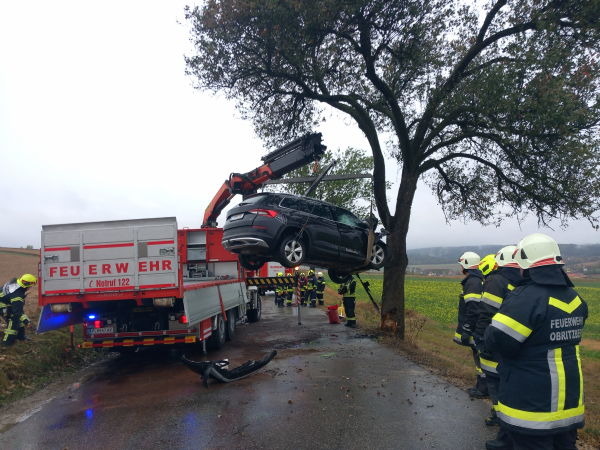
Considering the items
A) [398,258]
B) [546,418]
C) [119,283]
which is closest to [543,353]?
[546,418]

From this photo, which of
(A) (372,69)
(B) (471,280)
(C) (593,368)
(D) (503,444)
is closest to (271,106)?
(A) (372,69)

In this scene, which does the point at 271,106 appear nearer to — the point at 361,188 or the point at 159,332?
the point at 159,332

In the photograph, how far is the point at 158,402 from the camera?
6461 mm

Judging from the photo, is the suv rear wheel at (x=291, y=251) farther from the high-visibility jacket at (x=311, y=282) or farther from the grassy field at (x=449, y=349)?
the high-visibility jacket at (x=311, y=282)

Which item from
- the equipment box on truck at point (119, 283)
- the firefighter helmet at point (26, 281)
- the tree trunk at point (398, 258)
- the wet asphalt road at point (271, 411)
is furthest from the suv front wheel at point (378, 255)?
the firefighter helmet at point (26, 281)

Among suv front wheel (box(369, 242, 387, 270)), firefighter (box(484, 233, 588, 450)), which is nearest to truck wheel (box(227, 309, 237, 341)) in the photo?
suv front wheel (box(369, 242, 387, 270))

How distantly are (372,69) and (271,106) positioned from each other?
307 centimetres

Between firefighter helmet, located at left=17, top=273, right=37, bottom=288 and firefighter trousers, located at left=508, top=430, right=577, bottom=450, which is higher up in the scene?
firefighter helmet, located at left=17, top=273, right=37, bottom=288

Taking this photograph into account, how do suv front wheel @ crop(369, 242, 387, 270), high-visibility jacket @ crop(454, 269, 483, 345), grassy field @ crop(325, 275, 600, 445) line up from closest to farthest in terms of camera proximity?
1. high-visibility jacket @ crop(454, 269, 483, 345)
2. grassy field @ crop(325, 275, 600, 445)
3. suv front wheel @ crop(369, 242, 387, 270)

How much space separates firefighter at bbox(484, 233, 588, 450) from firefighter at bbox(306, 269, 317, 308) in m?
19.6

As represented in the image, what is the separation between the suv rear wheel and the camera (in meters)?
7.88

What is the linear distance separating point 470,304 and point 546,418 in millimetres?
3014

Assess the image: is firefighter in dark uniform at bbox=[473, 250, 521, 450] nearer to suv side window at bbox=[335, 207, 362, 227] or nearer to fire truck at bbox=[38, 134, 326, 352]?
suv side window at bbox=[335, 207, 362, 227]

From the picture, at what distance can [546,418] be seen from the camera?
9.72 ft
